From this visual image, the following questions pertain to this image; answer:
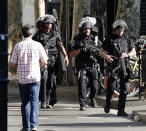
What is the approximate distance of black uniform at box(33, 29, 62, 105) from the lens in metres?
13.3

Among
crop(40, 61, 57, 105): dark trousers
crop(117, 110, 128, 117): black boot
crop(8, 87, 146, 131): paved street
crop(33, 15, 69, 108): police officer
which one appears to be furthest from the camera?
crop(40, 61, 57, 105): dark trousers

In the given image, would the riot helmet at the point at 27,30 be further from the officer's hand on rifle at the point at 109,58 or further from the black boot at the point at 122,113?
the black boot at the point at 122,113

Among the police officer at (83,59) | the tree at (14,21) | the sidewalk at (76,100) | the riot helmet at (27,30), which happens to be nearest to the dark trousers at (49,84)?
the police officer at (83,59)

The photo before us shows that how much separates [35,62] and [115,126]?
201 cm

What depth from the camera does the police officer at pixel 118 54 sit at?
1209 centimetres

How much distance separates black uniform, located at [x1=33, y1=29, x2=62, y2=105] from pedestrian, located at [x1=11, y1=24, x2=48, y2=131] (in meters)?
3.21

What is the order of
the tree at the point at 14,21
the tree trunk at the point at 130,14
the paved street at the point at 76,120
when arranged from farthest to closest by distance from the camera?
the tree at the point at 14,21 → the tree trunk at the point at 130,14 → the paved street at the point at 76,120

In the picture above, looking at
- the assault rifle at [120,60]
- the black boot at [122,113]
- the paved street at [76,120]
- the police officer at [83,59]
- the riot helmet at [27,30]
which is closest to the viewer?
the riot helmet at [27,30]

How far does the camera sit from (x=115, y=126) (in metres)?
11.0

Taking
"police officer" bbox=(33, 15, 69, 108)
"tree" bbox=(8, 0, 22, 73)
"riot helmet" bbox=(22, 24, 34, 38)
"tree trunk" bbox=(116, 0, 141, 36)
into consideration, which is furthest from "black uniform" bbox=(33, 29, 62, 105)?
"tree" bbox=(8, 0, 22, 73)

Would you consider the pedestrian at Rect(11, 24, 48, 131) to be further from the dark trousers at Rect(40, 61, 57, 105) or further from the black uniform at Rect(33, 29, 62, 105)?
the dark trousers at Rect(40, 61, 57, 105)

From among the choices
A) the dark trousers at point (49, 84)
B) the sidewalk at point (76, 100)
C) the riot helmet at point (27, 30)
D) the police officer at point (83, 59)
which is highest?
the riot helmet at point (27, 30)

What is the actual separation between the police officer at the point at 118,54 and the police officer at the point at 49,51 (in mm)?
1183
